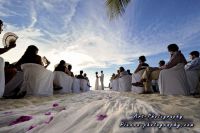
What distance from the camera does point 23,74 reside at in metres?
6.61

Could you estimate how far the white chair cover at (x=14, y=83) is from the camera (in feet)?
20.5

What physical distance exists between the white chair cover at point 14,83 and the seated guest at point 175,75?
161 inches

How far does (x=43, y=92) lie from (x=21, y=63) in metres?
1.14

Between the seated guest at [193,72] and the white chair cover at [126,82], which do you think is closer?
the seated guest at [193,72]

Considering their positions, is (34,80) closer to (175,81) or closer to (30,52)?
(30,52)

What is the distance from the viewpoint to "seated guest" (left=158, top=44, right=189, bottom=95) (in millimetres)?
6230

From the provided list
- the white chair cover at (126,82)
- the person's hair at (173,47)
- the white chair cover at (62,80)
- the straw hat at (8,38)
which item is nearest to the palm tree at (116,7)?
the person's hair at (173,47)

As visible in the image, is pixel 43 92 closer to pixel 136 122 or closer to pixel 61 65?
pixel 61 65

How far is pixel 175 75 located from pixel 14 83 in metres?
4.46

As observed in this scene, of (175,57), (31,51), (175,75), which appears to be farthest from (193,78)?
(31,51)

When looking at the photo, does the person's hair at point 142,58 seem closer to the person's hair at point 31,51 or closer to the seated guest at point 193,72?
the seated guest at point 193,72

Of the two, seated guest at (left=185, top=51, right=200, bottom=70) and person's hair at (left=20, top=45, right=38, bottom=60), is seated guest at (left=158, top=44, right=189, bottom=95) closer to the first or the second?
seated guest at (left=185, top=51, right=200, bottom=70)

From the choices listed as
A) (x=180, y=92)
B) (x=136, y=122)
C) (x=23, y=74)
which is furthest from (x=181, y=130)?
(x=23, y=74)

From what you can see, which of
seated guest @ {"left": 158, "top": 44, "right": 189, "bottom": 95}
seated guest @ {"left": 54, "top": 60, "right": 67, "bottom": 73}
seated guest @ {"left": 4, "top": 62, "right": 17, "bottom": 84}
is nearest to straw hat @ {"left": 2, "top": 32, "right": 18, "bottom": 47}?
seated guest @ {"left": 4, "top": 62, "right": 17, "bottom": 84}
